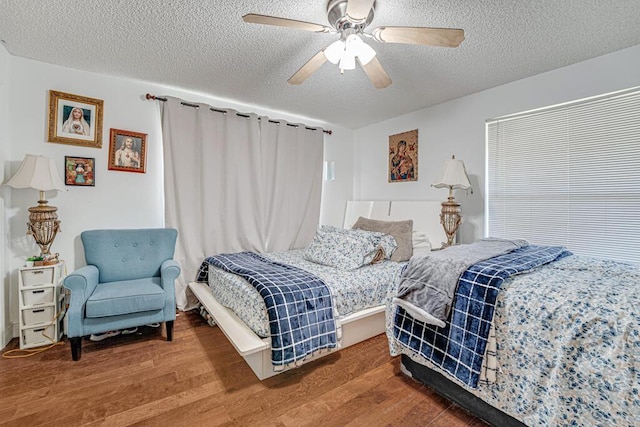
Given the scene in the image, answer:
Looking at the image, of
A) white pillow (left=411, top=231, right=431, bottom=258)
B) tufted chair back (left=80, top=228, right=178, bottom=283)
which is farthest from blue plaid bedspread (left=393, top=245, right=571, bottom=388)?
tufted chair back (left=80, top=228, right=178, bottom=283)

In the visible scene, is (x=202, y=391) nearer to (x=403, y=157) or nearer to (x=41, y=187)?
(x=41, y=187)

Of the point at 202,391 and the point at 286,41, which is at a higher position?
the point at 286,41

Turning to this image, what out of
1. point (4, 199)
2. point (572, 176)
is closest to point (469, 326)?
point (572, 176)

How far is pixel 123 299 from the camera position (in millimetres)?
2102

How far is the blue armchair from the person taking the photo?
203 cm

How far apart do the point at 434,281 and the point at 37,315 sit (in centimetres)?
299

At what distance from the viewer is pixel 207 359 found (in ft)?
6.88

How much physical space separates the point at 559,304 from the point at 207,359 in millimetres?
2197

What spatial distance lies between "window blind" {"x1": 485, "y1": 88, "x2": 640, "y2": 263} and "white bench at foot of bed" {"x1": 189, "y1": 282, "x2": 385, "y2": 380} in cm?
163

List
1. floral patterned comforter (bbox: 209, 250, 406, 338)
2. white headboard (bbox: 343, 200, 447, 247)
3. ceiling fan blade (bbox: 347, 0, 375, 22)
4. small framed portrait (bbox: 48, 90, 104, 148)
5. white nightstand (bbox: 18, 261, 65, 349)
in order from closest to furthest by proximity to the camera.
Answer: ceiling fan blade (bbox: 347, 0, 375, 22), floral patterned comforter (bbox: 209, 250, 406, 338), white nightstand (bbox: 18, 261, 65, 349), small framed portrait (bbox: 48, 90, 104, 148), white headboard (bbox: 343, 200, 447, 247)

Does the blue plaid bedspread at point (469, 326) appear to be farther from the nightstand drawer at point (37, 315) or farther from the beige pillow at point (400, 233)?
the nightstand drawer at point (37, 315)

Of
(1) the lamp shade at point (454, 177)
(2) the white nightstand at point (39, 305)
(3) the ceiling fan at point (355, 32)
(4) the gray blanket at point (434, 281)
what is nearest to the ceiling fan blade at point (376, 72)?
(3) the ceiling fan at point (355, 32)

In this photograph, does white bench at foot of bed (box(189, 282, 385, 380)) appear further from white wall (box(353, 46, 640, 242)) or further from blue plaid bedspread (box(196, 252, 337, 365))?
white wall (box(353, 46, 640, 242))

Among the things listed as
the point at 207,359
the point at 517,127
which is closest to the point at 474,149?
the point at 517,127
